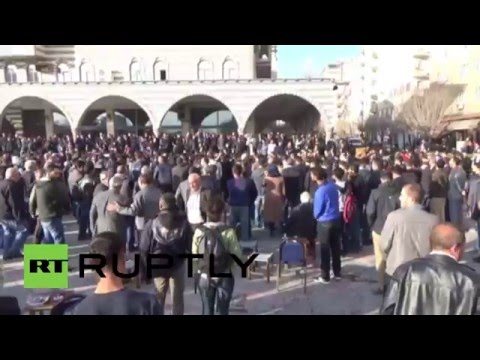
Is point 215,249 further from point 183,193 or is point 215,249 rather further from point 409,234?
point 183,193

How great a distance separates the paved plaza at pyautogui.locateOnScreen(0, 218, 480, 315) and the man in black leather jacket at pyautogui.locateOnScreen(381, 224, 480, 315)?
111 inches

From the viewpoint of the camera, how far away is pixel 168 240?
5574 millimetres

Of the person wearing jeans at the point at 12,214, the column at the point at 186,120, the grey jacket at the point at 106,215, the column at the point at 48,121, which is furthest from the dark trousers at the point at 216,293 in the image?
the column at the point at 186,120

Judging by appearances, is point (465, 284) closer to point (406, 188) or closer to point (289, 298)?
point (406, 188)

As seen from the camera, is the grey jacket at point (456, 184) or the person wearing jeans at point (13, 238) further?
the grey jacket at point (456, 184)

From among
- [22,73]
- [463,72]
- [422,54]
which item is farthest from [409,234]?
[422,54]

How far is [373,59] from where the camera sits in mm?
68062

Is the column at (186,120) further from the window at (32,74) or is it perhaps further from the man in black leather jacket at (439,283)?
the man in black leather jacket at (439,283)

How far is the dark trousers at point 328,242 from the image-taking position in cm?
753

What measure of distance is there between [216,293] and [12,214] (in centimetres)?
472

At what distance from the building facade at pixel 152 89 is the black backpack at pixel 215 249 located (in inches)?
1024

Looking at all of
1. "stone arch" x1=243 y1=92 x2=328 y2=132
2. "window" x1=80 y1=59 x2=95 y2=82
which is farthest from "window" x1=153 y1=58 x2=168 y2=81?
"stone arch" x1=243 y1=92 x2=328 y2=132

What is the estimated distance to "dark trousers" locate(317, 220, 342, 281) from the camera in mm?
7527
